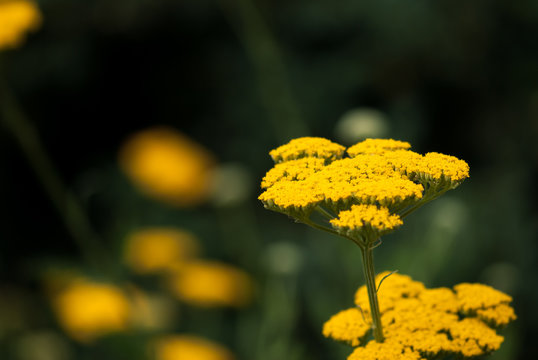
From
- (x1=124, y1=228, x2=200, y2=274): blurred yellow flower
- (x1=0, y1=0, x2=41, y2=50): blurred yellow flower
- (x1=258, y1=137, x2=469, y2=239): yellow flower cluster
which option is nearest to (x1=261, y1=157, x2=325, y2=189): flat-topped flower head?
(x1=258, y1=137, x2=469, y2=239): yellow flower cluster

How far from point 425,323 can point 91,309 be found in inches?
57.4

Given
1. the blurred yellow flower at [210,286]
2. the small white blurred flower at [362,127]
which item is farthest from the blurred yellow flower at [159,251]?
the small white blurred flower at [362,127]

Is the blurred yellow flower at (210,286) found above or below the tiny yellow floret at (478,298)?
above

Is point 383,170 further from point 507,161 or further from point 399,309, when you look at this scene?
point 507,161

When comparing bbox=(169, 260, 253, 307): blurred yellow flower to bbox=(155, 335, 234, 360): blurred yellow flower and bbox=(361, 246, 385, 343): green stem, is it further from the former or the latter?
bbox=(361, 246, 385, 343): green stem

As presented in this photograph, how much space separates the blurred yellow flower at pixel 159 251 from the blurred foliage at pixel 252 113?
0.12 meters

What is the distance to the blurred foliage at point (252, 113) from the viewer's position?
211cm

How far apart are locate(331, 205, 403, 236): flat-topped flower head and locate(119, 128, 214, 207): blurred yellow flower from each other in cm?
202

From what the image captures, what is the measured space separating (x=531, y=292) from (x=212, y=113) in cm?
175

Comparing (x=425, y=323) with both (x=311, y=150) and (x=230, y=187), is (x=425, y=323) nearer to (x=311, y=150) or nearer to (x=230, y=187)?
(x=311, y=150)

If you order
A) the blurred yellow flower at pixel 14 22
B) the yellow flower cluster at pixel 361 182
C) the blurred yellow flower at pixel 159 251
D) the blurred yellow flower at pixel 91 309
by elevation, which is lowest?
the yellow flower cluster at pixel 361 182

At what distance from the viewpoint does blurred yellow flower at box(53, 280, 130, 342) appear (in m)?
→ 1.87

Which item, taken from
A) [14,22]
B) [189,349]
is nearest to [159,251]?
[189,349]

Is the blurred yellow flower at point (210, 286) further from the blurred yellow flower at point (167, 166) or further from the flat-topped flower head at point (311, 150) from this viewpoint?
the flat-topped flower head at point (311, 150)
